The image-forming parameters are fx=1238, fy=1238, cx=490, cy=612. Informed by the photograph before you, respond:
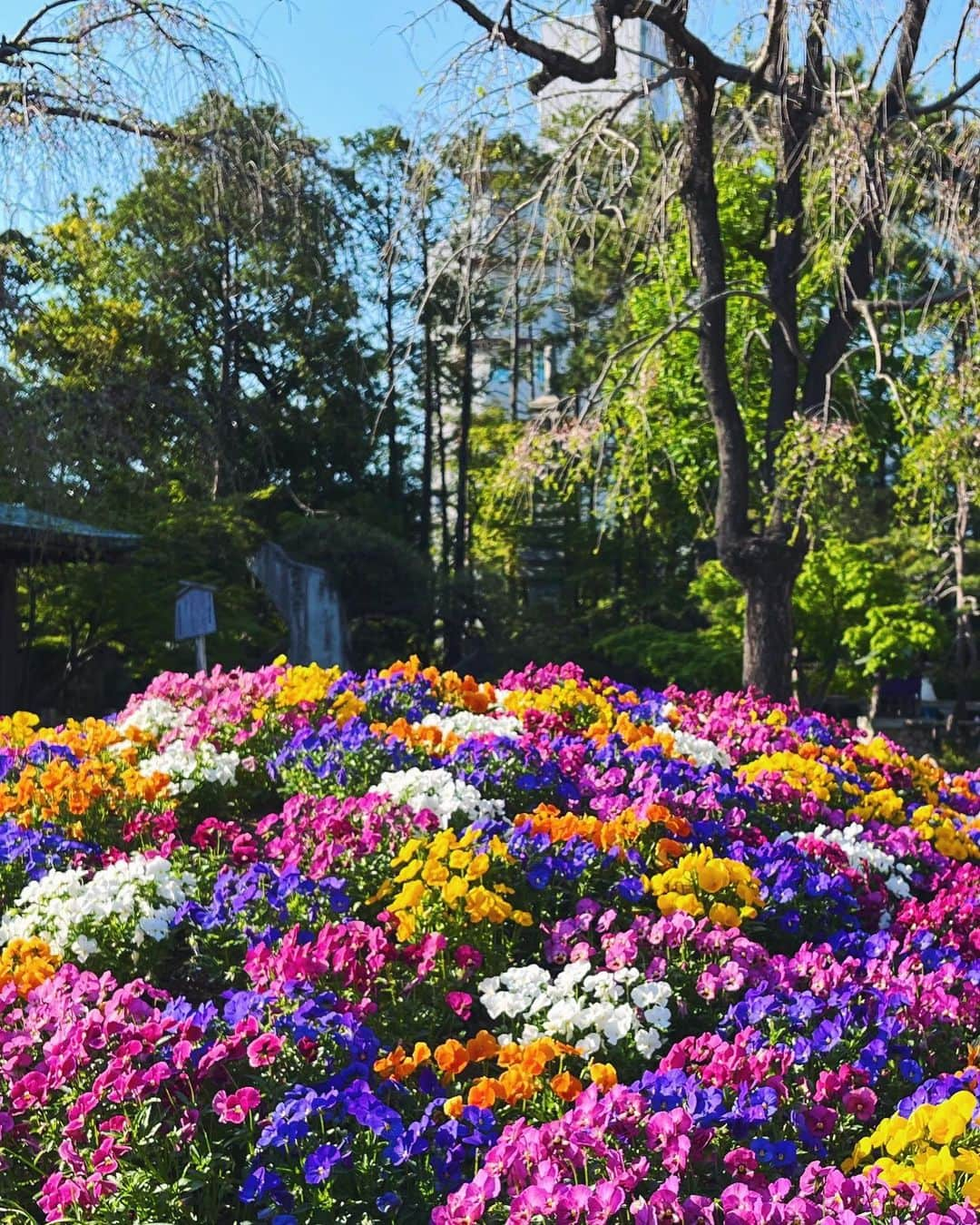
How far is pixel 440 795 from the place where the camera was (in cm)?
358

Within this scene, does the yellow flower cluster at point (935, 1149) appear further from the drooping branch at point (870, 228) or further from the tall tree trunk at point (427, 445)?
the tall tree trunk at point (427, 445)

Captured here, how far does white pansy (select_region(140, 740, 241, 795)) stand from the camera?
4.12 metres

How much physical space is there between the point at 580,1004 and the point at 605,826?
838mm

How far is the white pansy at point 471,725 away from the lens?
445 centimetres

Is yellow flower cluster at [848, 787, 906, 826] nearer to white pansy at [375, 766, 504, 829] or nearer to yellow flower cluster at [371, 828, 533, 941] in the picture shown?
white pansy at [375, 766, 504, 829]

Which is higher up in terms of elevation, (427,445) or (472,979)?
(427,445)

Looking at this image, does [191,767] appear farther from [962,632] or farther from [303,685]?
[962,632]

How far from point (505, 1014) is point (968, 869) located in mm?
1975

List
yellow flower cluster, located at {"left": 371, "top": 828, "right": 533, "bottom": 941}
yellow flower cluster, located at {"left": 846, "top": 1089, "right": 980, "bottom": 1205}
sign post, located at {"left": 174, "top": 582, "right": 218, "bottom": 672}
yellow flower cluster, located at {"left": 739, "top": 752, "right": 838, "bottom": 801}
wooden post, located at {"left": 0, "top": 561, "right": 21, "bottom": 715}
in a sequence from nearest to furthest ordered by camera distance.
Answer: yellow flower cluster, located at {"left": 846, "top": 1089, "right": 980, "bottom": 1205} < yellow flower cluster, located at {"left": 371, "top": 828, "right": 533, "bottom": 941} < yellow flower cluster, located at {"left": 739, "top": 752, "right": 838, "bottom": 801} < sign post, located at {"left": 174, "top": 582, "right": 218, "bottom": 672} < wooden post, located at {"left": 0, "top": 561, "right": 21, "bottom": 715}

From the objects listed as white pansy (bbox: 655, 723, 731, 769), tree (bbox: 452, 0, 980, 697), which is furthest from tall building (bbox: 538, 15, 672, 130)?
white pansy (bbox: 655, 723, 731, 769)

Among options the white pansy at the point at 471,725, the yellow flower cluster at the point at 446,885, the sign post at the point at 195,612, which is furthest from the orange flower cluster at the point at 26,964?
the sign post at the point at 195,612

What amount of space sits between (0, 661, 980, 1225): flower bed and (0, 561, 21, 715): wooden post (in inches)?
357

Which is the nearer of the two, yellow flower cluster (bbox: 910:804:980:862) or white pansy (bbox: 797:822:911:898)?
white pansy (bbox: 797:822:911:898)

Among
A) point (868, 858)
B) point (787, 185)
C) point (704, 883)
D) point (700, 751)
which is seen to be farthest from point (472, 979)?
point (787, 185)
